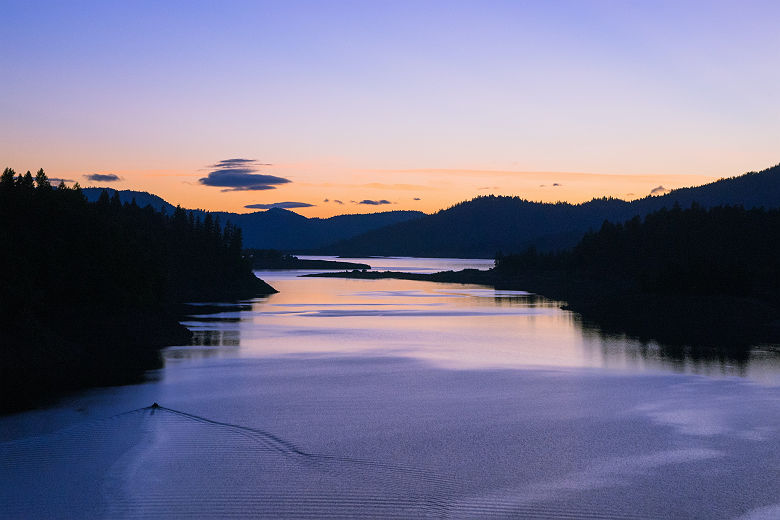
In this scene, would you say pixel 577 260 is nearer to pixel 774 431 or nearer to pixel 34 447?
pixel 774 431

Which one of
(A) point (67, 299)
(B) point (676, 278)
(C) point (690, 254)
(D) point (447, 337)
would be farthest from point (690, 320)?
(A) point (67, 299)

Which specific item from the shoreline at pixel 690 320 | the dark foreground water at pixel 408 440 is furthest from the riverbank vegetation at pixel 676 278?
the dark foreground water at pixel 408 440

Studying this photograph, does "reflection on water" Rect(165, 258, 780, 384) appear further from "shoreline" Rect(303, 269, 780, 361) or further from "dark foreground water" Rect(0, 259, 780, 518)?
"shoreline" Rect(303, 269, 780, 361)

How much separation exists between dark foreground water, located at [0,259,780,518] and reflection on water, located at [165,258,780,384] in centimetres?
60

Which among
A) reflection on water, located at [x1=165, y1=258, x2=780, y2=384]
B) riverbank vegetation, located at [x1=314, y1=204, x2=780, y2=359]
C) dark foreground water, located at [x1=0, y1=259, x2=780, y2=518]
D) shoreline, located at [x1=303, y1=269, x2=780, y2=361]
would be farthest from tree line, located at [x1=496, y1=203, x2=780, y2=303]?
dark foreground water, located at [x1=0, y1=259, x2=780, y2=518]

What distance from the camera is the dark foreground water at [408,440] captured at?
1939 cm

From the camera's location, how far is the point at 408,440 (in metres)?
26.1

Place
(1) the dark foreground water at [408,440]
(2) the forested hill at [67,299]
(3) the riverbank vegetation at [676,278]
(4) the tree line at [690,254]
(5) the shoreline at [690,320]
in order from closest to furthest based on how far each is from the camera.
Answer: (1) the dark foreground water at [408,440] < (2) the forested hill at [67,299] < (5) the shoreline at [690,320] < (3) the riverbank vegetation at [676,278] < (4) the tree line at [690,254]

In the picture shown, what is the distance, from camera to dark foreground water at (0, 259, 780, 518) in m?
19.4

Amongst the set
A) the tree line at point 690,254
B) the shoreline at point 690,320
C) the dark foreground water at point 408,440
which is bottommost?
the dark foreground water at point 408,440

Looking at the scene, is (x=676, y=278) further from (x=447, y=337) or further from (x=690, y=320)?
(x=447, y=337)

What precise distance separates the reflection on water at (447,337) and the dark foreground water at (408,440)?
1.97 ft

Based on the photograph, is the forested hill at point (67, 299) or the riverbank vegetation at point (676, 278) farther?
the riverbank vegetation at point (676, 278)

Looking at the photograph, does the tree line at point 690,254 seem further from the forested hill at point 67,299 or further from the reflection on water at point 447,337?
the forested hill at point 67,299
